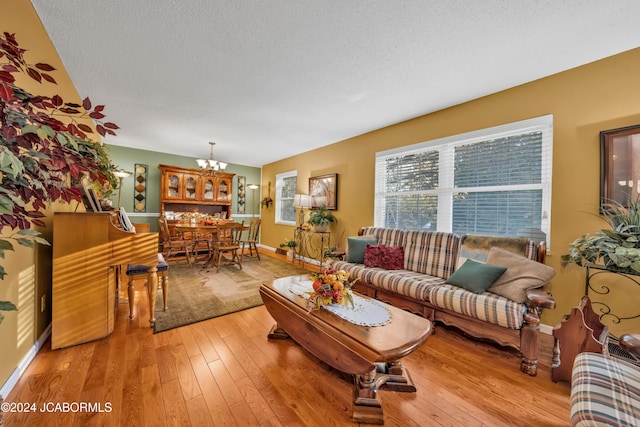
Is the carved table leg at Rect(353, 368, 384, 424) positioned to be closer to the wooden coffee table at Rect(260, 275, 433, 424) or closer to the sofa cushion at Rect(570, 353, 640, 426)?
the wooden coffee table at Rect(260, 275, 433, 424)

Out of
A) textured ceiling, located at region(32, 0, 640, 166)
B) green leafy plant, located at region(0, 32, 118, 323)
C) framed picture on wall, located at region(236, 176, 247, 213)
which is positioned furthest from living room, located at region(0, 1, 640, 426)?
framed picture on wall, located at region(236, 176, 247, 213)

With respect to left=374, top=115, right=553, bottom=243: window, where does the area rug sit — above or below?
below

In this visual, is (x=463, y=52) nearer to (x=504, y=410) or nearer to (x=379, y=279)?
(x=379, y=279)

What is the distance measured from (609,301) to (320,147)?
4443 mm

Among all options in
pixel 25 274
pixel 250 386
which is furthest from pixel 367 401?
pixel 25 274

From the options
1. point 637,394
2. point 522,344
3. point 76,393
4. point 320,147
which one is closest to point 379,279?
point 522,344

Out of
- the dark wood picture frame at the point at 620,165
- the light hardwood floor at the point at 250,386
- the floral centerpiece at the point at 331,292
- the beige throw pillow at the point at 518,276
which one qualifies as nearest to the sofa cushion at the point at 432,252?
the beige throw pillow at the point at 518,276

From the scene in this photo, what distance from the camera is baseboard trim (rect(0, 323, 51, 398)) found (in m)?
1.44

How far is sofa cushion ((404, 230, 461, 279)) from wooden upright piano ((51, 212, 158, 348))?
2.91 meters

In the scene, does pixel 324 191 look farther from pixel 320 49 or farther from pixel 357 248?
pixel 320 49

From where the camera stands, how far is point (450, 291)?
2.16m

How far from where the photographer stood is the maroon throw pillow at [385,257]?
2969 millimetres

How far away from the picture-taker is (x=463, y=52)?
6.60ft

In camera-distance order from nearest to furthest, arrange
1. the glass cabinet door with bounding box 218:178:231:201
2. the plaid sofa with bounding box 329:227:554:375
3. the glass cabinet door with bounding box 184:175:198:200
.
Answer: the plaid sofa with bounding box 329:227:554:375
the glass cabinet door with bounding box 184:175:198:200
the glass cabinet door with bounding box 218:178:231:201
